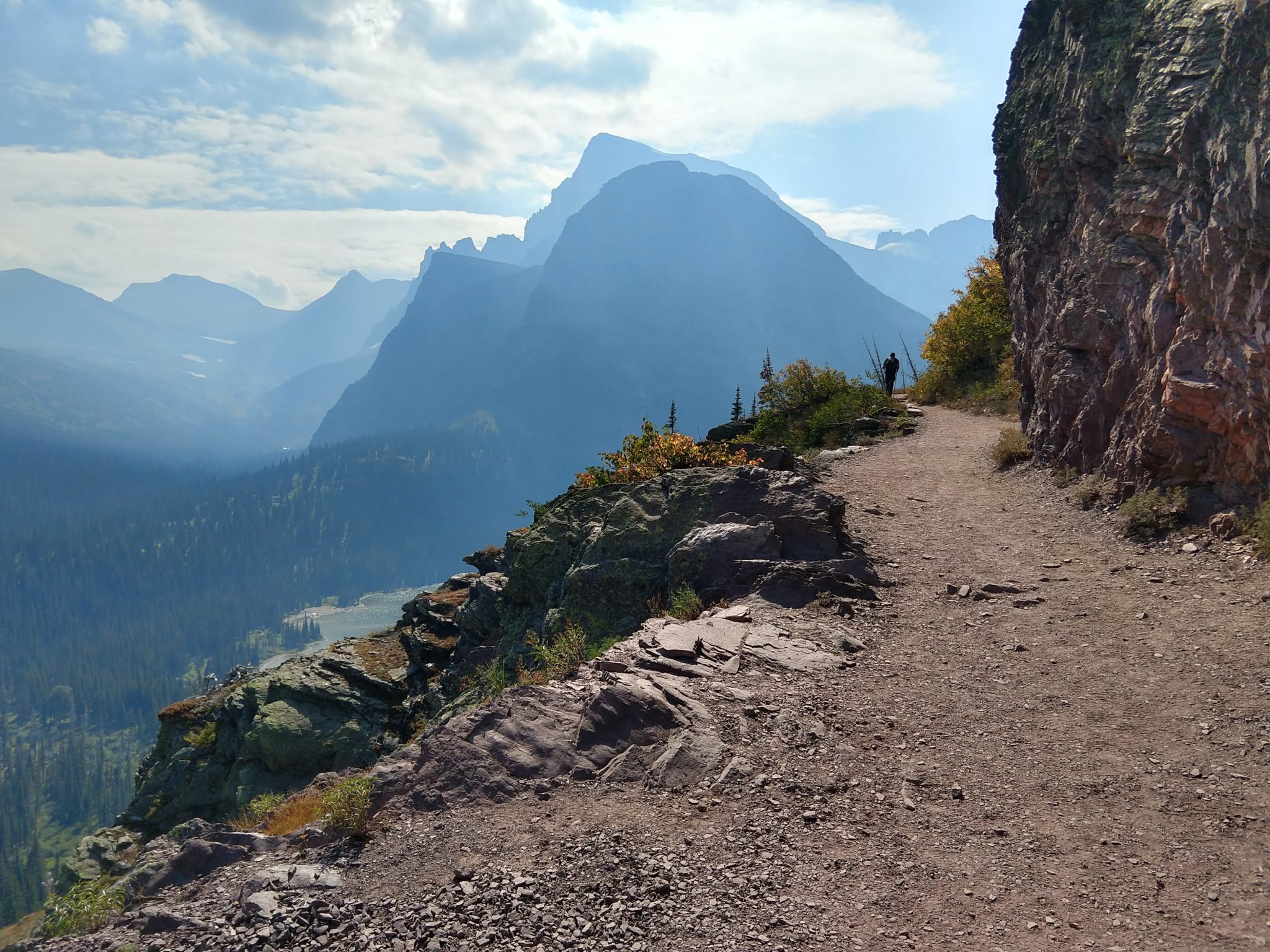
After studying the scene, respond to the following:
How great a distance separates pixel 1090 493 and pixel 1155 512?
2.37 m

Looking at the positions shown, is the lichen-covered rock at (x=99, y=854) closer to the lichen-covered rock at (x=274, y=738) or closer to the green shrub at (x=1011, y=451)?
the lichen-covered rock at (x=274, y=738)

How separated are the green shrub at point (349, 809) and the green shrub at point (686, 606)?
17.6ft

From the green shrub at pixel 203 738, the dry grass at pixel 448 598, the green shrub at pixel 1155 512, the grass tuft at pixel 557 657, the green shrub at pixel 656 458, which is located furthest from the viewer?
the dry grass at pixel 448 598

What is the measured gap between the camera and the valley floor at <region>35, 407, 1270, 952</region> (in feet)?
17.4

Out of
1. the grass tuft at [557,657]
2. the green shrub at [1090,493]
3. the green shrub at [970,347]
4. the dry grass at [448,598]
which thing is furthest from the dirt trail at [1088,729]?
the green shrub at [970,347]

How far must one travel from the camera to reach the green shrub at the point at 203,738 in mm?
23531

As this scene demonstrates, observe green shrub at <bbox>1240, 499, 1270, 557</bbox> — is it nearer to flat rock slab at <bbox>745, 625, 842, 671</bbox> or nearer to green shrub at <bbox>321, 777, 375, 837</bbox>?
flat rock slab at <bbox>745, 625, 842, 671</bbox>

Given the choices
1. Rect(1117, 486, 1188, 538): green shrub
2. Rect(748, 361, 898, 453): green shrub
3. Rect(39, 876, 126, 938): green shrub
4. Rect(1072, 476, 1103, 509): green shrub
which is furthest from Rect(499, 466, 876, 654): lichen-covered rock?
Rect(748, 361, 898, 453): green shrub

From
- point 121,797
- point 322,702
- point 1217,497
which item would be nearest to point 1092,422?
point 1217,497

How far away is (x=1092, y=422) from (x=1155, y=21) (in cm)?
759

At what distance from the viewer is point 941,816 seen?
6.47 metres

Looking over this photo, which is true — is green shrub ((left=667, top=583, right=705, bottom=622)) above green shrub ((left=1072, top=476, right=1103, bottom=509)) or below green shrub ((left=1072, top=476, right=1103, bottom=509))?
below

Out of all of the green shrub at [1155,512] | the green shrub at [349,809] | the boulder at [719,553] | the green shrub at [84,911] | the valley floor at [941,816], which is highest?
the green shrub at [1155,512]

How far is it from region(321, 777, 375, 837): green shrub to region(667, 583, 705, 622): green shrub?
5.37 metres
